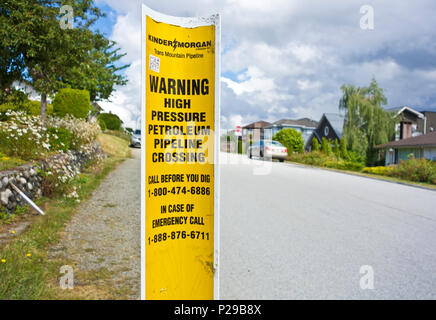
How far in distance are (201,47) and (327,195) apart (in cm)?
828

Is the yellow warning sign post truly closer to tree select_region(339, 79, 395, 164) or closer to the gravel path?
the gravel path

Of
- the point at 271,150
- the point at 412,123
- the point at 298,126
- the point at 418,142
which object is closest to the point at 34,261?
the point at 271,150

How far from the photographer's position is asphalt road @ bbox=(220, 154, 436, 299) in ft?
12.6

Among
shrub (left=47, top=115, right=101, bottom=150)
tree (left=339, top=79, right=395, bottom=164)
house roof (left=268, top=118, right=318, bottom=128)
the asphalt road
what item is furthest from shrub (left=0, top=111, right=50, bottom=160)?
house roof (left=268, top=118, right=318, bottom=128)

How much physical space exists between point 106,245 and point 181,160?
2.72 meters

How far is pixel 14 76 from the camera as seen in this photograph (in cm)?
969

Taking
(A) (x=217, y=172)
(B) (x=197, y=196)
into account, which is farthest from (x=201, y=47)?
(B) (x=197, y=196)

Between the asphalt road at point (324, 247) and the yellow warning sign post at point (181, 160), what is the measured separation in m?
1.11

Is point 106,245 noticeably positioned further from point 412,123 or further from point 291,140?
point 412,123

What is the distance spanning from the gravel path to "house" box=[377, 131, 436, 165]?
24427 mm

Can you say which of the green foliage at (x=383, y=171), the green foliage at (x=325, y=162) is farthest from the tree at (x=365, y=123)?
the green foliage at (x=383, y=171)

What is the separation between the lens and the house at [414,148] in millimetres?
27328

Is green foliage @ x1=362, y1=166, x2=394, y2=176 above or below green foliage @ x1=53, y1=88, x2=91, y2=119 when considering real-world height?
below
